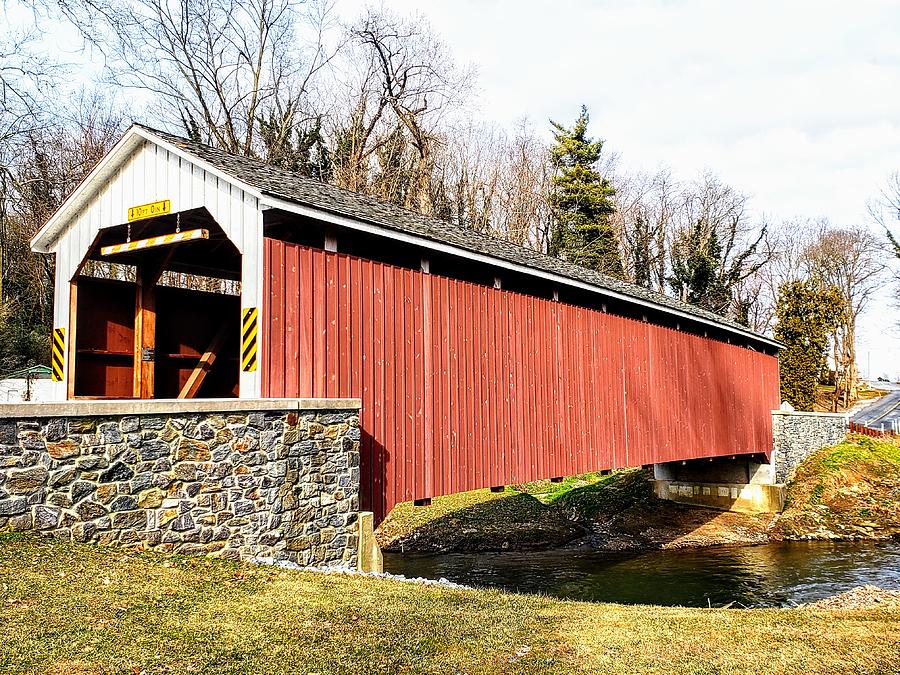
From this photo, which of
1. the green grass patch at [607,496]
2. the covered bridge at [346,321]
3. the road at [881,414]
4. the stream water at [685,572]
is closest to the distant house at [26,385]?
the stream water at [685,572]

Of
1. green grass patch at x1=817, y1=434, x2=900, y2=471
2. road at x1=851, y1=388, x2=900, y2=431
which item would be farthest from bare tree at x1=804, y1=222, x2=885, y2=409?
green grass patch at x1=817, y1=434, x2=900, y2=471

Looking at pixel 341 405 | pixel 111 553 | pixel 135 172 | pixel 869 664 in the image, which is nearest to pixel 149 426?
pixel 111 553

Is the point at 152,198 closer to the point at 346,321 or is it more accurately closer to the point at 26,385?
the point at 346,321

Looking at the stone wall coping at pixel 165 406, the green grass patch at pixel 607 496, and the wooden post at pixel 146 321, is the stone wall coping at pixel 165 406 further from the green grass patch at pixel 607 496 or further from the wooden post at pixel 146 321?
the green grass patch at pixel 607 496

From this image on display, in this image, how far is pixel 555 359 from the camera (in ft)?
41.4

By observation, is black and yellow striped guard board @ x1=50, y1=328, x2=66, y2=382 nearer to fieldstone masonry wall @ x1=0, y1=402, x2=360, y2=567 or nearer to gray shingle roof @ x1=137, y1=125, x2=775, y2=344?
gray shingle roof @ x1=137, y1=125, x2=775, y2=344

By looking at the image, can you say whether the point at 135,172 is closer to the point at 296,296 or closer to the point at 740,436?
the point at 296,296

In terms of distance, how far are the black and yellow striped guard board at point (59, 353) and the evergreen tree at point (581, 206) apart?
1049 inches

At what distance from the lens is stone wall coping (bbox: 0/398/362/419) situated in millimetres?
5879

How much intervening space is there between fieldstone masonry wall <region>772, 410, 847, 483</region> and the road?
31.8 ft

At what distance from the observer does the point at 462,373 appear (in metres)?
10.6

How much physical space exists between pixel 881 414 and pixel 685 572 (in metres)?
29.7

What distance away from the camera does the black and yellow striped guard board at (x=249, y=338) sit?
8062mm

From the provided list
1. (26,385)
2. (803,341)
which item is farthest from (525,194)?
(26,385)
